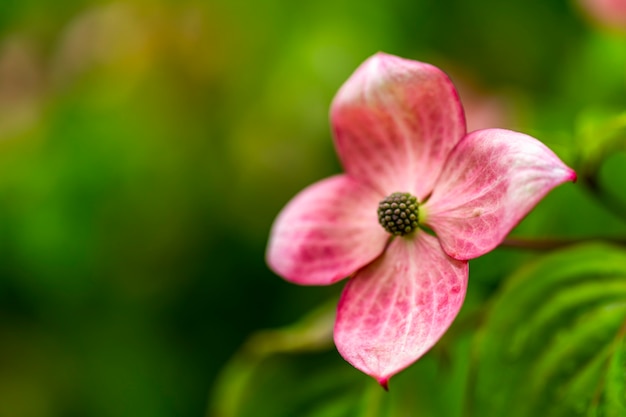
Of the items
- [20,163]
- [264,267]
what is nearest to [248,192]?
[264,267]

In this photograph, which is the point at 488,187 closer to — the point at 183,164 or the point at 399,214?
the point at 399,214

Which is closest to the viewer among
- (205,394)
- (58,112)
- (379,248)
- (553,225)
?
(379,248)

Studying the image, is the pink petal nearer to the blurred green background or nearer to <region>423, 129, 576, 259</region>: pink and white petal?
<region>423, 129, 576, 259</region>: pink and white petal

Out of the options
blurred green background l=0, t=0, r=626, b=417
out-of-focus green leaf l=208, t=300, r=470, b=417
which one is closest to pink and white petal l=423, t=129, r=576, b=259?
out-of-focus green leaf l=208, t=300, r=470, b=417

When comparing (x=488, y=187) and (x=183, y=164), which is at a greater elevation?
(x=488, y=187)

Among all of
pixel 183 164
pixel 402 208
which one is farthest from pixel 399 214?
pixel 183 164

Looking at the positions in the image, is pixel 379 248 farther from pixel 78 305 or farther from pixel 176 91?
pixel 176 91
